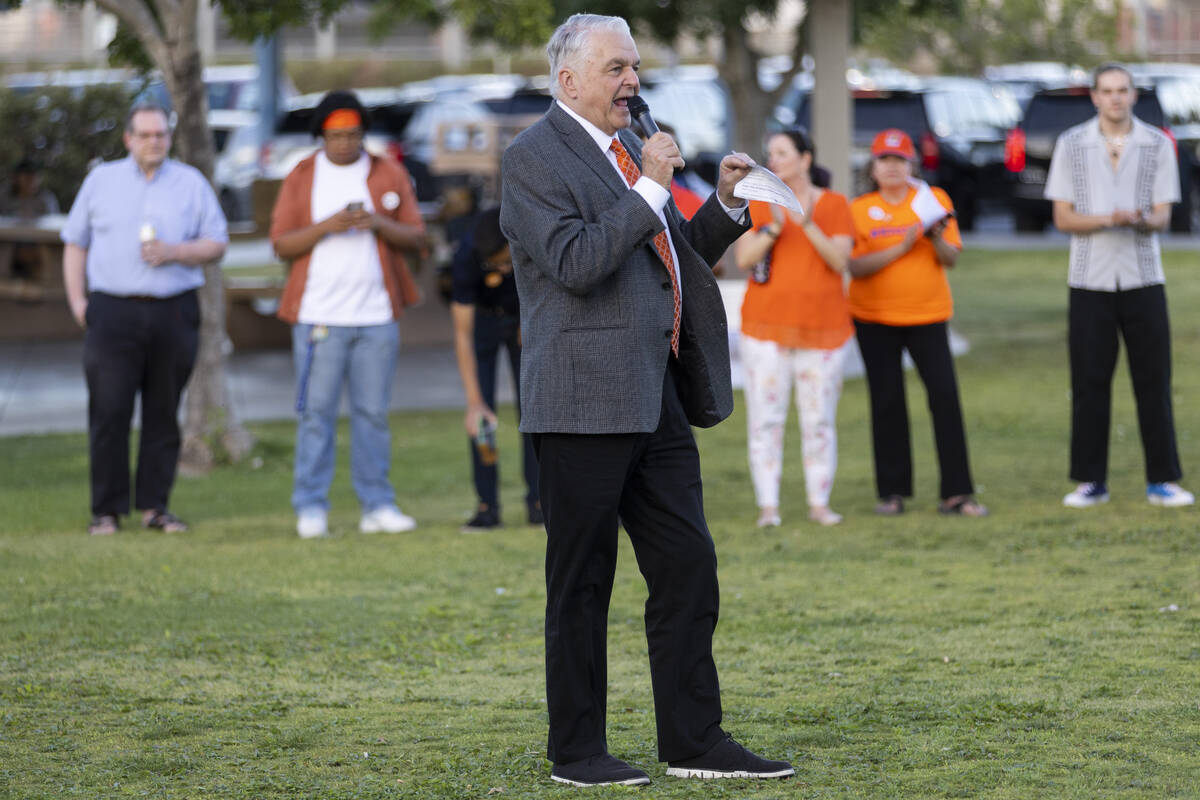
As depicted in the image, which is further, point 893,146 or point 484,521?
point 484,521

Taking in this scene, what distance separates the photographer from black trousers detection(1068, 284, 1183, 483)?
8664 mm

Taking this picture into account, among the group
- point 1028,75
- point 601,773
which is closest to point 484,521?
point 601,773

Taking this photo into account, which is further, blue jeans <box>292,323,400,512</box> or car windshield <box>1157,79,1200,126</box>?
car windshield <box>1157,79,1200,126</box>

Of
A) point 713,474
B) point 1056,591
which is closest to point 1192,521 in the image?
point 1056,591

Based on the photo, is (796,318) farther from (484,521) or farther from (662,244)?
(662,244)

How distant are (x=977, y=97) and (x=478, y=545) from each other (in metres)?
20.9

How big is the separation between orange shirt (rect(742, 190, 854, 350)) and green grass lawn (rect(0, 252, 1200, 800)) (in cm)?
93

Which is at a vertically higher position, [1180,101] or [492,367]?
[1180,101]

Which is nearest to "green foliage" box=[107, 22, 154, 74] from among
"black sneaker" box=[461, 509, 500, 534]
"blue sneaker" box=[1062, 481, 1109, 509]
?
"black sneaker" box=[461, 509, 500, 534]

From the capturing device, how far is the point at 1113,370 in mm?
8742

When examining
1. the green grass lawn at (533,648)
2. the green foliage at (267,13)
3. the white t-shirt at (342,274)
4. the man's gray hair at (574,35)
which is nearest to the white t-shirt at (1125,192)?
the green grass lawn at (533,648)

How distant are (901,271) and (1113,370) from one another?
1.12 m

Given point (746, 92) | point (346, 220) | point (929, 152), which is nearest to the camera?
point (346, 220)

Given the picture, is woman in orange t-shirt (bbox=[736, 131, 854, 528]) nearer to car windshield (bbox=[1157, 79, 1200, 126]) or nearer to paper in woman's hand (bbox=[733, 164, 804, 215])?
paper in woman's hand (bbox=[733, 164, 804, 215])
